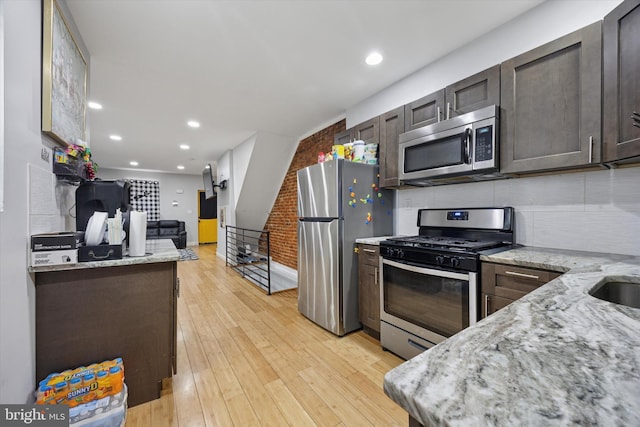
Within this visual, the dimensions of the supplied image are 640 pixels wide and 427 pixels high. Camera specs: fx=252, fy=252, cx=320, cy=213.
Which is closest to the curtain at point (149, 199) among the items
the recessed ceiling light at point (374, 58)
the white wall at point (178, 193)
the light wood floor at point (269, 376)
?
the white wall at point (178, 193)

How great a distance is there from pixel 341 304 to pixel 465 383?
6.97 feet

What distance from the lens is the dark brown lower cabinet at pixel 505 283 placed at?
1355 millimetres

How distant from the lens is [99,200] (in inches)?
67.3

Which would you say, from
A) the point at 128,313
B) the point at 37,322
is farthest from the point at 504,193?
the point at 37,322

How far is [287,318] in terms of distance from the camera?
9.39 ft

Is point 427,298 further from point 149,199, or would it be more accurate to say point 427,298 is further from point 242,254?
point 149,199

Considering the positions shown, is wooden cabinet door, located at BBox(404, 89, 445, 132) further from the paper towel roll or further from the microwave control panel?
the paper towel roll

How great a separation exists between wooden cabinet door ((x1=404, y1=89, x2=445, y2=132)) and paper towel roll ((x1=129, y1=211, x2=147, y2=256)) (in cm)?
227

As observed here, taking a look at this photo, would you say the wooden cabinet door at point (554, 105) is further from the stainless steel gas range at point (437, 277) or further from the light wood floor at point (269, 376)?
the light wood floor at point (269, 376)

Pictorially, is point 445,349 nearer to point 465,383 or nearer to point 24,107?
point 465,383

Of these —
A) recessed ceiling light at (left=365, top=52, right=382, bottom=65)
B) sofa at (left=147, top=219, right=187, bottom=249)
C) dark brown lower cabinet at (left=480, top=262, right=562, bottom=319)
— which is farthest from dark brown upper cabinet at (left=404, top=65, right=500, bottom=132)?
sofa at (left=147, top=219, right=187, bottom=249)

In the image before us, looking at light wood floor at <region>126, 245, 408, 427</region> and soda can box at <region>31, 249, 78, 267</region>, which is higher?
soda can box at <region>31, 249, 78, 267</region>

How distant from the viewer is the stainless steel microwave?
177cm

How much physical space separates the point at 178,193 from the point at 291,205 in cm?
603
